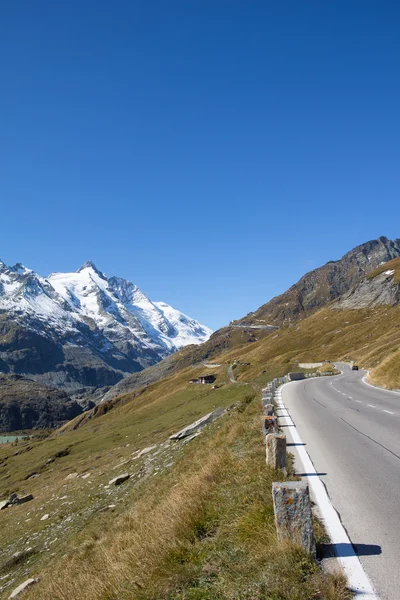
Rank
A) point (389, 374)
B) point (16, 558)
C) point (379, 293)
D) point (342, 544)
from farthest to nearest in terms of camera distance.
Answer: point (379, 293) → point (389, 374) → point (16, 558) → point (342, 544)

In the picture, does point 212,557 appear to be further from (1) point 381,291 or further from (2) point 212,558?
(1) point 381,291

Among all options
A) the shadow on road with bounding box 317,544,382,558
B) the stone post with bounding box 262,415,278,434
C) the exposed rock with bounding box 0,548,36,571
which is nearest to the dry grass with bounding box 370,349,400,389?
the stone post with bounding box 262,415,278,434

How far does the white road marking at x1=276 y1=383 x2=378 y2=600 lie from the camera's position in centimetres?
472

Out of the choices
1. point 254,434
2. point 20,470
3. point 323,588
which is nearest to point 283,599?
point 323,588

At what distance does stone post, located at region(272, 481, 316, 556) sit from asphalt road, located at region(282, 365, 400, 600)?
32.6 inches

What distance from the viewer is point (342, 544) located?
5910 millimetres

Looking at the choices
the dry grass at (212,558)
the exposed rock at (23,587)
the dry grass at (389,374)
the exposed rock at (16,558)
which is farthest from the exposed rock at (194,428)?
the dry grass at (389,374)

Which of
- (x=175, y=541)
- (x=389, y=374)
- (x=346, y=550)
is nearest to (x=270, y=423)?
(x=175, y=541)

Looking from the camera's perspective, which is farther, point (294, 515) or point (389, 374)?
point (389, 374)

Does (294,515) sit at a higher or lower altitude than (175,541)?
higher

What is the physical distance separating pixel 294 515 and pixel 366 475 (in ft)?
16.9

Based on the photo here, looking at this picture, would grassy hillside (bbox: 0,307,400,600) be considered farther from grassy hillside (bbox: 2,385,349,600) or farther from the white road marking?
the white road marking

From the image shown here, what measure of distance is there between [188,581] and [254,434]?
978cm

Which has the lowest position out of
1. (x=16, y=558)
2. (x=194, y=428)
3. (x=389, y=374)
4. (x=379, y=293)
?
(x=16, y=558)
